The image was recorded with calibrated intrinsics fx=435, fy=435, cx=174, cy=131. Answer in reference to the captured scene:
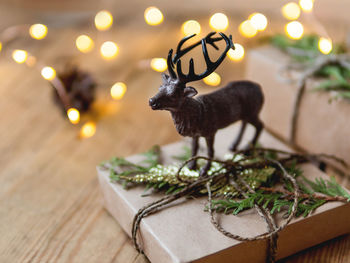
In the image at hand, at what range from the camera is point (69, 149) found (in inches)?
49.5

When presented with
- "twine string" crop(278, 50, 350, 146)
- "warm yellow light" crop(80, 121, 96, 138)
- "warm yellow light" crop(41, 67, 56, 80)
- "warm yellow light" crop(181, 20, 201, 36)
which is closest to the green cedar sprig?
"twine string" crop(278, 50, 350, 146)

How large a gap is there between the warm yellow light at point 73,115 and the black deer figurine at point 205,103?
503 millimetres

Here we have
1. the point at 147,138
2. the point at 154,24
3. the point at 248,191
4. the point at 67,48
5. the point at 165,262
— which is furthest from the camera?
the point at 154,24

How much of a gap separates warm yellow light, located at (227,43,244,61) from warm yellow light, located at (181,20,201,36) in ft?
0.84

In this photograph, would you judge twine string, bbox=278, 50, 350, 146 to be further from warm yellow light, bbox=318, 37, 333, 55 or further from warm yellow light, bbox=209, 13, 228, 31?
warm yellow light, bbox=209, 13, 228, 31

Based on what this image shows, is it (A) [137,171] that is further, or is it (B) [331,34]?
(B) [331,34]

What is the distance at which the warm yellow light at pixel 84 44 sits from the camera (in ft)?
5.75

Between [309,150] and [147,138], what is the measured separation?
0.47 m

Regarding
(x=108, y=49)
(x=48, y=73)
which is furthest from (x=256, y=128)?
(x=108, y=49)

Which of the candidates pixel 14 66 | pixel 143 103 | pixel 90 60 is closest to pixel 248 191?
pixel 143 103

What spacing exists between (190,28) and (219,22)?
13cm

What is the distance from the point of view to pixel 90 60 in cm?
172

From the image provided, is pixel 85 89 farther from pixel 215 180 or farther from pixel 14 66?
pixel 215 180

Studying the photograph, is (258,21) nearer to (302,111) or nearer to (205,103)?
(302,111)
